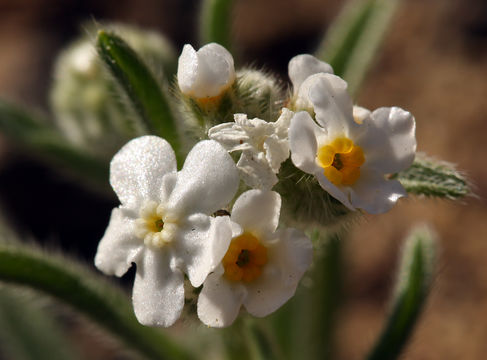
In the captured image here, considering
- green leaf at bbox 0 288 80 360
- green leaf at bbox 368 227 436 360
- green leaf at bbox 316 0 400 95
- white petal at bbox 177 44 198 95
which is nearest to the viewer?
white petal at bbox 177 44 198 95

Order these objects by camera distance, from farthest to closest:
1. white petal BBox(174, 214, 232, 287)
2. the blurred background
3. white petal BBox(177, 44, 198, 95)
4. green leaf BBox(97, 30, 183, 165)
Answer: the blurred background → green leaf BBox(97, 30, 183, 165) → white petal BBox(177, 44, 198, 95) → white petal BBox(174, 214, 232, 287)

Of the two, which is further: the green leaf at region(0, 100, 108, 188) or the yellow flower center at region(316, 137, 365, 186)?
the green leaf at region(0, 100, 108, 188)

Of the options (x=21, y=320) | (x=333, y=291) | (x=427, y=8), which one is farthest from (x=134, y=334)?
(x=427, y=8)

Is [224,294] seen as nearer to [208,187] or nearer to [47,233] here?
[208,187]

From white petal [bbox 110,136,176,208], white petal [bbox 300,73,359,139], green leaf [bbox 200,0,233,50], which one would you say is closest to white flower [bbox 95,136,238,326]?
white petal [bbox 110,136,176,208]

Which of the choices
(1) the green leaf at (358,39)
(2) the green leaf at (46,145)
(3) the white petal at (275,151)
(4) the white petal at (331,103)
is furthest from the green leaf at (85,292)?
(1) the green leaf at (358,39)

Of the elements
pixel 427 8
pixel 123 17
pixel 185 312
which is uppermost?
pixel 123 17

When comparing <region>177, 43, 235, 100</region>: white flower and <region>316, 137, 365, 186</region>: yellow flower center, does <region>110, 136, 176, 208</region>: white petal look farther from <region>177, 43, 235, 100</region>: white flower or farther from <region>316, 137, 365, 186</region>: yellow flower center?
<region>316, 137, 365, 186</region>: yellow flower center
